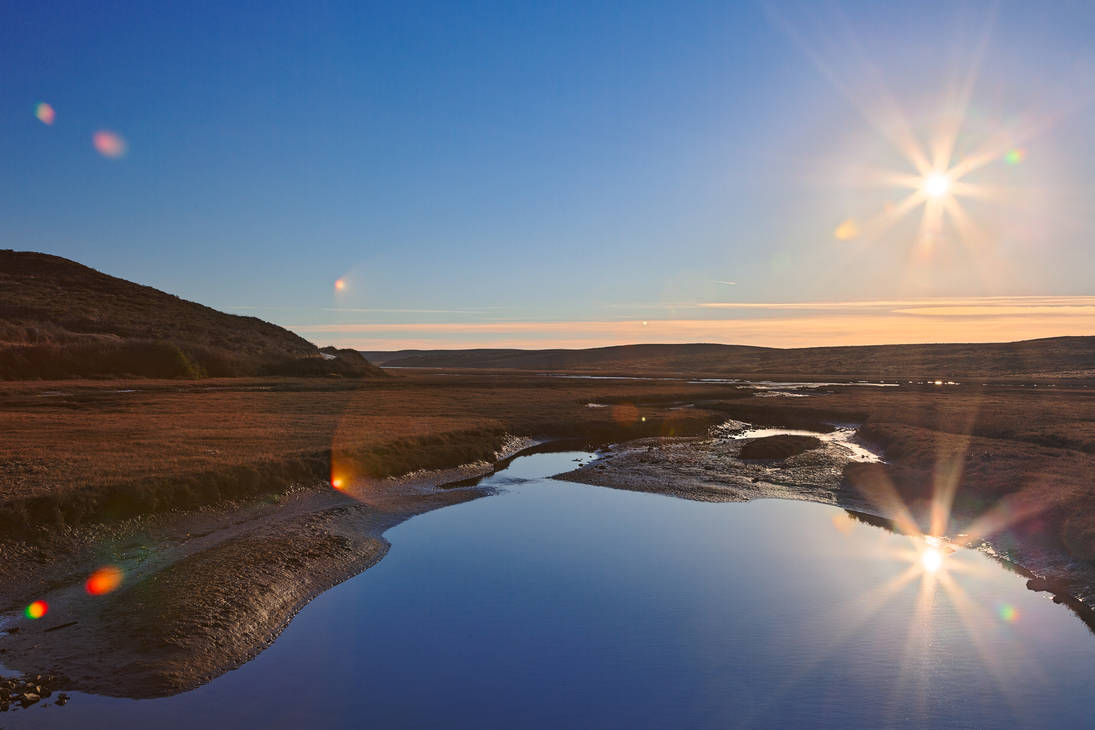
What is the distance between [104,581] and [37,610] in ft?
5.32

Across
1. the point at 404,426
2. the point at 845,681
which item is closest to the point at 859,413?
the point at 404,426

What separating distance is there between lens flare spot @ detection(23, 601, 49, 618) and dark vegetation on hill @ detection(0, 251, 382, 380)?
57.0 m

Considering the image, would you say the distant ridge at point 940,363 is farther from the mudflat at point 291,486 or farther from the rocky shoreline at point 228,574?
the rocky shoreline at point 228,574

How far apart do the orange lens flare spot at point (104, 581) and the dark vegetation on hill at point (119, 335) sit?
55613mm

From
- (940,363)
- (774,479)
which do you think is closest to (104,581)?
(774,479)

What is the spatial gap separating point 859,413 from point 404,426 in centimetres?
3715

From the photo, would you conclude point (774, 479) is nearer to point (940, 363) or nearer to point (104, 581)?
point (104, 581)

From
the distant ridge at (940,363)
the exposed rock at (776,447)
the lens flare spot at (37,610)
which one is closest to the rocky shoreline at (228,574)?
the lens flare spot at (37,610)

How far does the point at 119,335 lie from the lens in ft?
274

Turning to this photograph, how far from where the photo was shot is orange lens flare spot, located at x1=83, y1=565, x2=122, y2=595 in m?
14.9

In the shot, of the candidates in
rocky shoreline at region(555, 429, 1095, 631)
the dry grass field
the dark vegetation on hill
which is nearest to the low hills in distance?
the dark vegetation on hill

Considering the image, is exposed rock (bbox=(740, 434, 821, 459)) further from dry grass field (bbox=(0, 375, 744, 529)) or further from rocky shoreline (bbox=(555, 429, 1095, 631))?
dry grass field (bbox=(0, 375, 744, 529))

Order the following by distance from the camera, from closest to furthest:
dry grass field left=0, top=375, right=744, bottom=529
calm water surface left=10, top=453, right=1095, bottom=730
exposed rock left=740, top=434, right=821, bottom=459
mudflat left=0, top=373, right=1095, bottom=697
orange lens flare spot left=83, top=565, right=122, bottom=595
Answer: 1. calm water surface left=10, top=453, right=1095, bottom=730
2. mudflat left=0, top=373, right=1095, bottom=697
3. orange lens flare spot left=83, top=565, right=122, bottom=595
4. dry grass field left=0, top=375, right=744, bottom=529
5. exposed rock left=740, top=434, right=821, bottom=459

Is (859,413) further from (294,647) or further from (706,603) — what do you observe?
(294,647)
